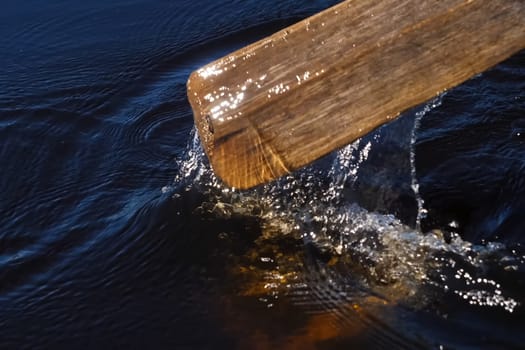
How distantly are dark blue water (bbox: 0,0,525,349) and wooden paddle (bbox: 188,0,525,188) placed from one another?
0.85 metres

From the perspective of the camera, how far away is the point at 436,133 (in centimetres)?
442

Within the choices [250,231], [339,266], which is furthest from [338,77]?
[250,231]

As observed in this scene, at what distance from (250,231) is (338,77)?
1262mm

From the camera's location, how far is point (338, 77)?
9.45 feet

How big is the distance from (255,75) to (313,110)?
25 cm

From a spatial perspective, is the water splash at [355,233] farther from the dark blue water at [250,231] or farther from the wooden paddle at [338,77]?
the wooden paddle at [338,77]

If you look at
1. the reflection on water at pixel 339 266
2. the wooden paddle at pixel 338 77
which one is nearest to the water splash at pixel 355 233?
the reflection on water at pixel 339 266

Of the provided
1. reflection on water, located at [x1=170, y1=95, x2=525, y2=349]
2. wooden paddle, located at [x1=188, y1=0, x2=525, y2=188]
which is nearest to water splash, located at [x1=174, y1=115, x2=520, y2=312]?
reflection on water, located at [x1=170, y1=95, x2=525, y2=349]

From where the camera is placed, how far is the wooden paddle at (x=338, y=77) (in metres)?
2.86

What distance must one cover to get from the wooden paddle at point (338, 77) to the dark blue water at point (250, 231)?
33.3 inches

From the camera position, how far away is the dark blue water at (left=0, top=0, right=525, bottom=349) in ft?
11.0

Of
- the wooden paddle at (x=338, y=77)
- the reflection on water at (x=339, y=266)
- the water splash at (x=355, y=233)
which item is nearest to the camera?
the wooden paddle at (x=338, y=77)

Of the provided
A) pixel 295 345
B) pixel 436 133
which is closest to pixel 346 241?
pixel 295 345

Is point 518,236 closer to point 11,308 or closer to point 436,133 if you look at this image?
point 436,133
